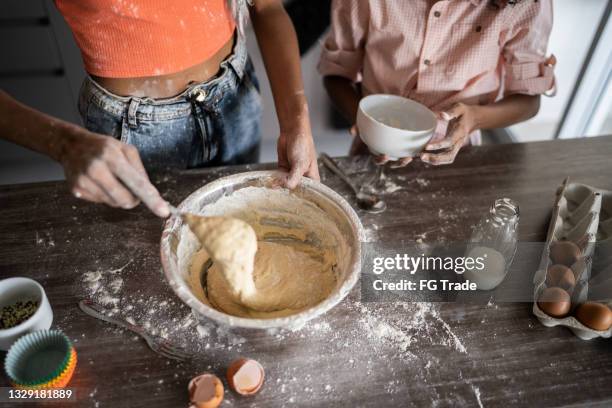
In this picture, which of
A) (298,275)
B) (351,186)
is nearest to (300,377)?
(298,275)

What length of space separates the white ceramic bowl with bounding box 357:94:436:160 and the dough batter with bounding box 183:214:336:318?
33 centimetres

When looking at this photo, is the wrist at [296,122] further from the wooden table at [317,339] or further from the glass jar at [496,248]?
the glass jar at [496,248]

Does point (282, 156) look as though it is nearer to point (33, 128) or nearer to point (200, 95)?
point (200, 95)

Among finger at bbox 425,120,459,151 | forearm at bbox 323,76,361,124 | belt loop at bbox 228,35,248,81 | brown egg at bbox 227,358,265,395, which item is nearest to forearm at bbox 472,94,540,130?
finger at bbox 425,120,459,151

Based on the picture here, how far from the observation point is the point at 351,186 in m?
1.33

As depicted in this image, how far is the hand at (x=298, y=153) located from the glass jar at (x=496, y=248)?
44 centimetres

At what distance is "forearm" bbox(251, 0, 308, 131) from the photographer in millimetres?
1271

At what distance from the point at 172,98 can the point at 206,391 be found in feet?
2.67

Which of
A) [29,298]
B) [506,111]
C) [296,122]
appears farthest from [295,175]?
[506,111]

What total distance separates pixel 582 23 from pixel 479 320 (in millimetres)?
2169

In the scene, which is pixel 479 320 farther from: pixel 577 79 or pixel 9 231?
pixel 577 79

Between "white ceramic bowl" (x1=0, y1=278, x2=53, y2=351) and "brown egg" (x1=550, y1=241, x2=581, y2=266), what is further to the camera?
"brown egg" (x1=550, y1=241, x2=581, y2=266)

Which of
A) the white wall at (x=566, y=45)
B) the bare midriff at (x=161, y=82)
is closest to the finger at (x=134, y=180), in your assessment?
the bare midriff at (x=161, y=82)

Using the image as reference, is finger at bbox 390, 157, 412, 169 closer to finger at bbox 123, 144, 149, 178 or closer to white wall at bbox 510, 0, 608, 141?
finger at bbox 123, 144, 149, 178
